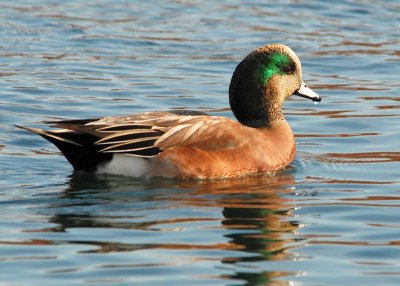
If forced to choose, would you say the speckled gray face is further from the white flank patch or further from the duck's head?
the white flank patch

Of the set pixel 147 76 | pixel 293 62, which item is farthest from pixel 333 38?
pixel 293 62

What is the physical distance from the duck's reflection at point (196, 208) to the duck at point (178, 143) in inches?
4.3

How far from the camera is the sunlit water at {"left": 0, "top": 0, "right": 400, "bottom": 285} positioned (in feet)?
23.9

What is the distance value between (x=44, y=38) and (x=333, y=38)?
3.84 metres

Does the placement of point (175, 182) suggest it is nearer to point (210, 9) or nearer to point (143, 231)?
point (143, 231)

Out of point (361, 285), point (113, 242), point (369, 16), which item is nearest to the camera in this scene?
point (361, 285)

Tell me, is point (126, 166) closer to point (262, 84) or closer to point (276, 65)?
point (262, 84)

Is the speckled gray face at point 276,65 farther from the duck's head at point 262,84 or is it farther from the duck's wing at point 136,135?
the duck's wing at point 136,135

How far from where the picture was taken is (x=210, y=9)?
17766 millimetres

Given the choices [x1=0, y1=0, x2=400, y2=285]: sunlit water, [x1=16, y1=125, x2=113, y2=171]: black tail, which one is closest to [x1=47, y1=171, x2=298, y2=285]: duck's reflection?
[x1=0, y1=0, x2=400, y2=285]: sunlit water

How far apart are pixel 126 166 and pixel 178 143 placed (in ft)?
1.47

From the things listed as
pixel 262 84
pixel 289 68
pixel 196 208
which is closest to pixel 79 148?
pixel 196 208

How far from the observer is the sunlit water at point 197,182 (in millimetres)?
7297

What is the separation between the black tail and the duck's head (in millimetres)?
1351
